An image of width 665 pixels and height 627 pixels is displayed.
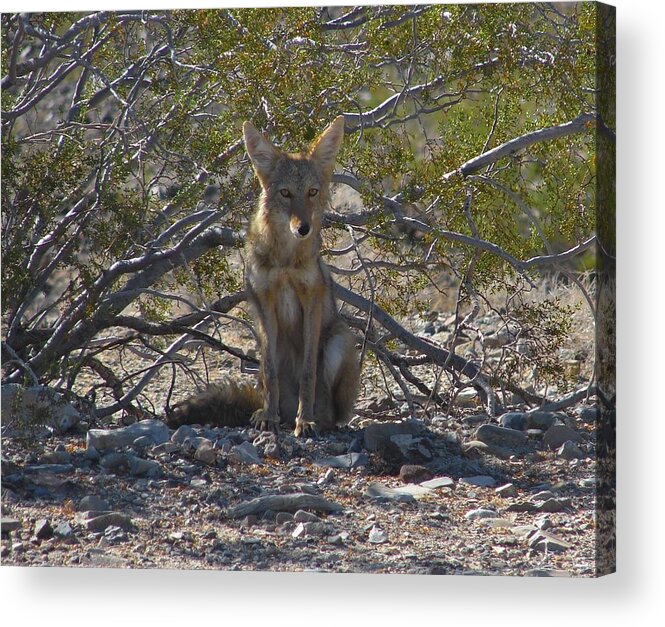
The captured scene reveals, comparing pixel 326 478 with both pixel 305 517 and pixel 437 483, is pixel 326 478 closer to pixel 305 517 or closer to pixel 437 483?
pixel 305 517

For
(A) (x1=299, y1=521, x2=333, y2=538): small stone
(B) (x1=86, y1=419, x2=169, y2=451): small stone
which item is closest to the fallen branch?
(A) (x1=299, y1=521, x2=333, y2=538): small stone

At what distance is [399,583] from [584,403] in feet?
5.02

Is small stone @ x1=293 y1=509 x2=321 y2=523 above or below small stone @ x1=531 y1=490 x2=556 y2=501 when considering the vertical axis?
below

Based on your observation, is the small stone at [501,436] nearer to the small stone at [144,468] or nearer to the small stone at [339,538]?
the small stone at [339,538]

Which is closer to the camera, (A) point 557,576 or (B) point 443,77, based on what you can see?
(A) point 557,576

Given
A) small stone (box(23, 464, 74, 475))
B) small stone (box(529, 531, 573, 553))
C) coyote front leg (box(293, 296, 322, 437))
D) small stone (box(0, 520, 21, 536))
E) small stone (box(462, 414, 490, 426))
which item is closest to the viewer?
small stone (box(529, 531, 573, 553))

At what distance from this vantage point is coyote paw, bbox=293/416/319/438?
289 inches

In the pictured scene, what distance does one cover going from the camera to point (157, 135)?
7.88 metres

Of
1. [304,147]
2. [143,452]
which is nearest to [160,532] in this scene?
[143,452]

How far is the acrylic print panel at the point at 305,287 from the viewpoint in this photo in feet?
21.7

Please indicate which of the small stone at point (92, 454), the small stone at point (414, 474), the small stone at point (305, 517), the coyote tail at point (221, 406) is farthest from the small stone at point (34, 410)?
the small stone at point (414, 474)

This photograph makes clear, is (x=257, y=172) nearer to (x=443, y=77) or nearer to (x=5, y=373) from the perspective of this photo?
(x=443, y=77)

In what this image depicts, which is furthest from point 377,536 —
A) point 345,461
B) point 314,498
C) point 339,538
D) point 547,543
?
point 547,543

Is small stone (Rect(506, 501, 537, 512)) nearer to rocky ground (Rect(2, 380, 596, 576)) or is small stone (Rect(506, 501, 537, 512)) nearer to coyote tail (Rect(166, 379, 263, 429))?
rocky ground (Rect(2, 380, 596, 576))
